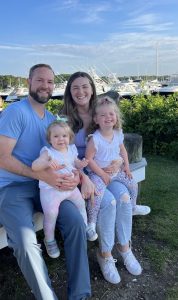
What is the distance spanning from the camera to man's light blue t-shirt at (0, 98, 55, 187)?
331cm

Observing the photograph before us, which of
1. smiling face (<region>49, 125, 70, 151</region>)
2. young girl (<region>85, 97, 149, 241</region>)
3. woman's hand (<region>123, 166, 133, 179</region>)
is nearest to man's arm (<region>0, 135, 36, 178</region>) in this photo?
smiling face (<region>49, 125, 70, 151</region>)

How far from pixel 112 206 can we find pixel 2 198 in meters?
0.96

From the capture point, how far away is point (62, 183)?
3.20 meters

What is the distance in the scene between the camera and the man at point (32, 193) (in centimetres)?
281

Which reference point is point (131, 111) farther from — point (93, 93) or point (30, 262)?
point (30, 262)

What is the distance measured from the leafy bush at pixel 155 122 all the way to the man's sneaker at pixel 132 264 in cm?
446

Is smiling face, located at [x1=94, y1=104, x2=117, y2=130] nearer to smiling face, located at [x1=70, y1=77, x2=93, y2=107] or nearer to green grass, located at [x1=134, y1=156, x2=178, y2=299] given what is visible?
smiling face, located at [x1=70, y1=77, x2=93, y2=107]

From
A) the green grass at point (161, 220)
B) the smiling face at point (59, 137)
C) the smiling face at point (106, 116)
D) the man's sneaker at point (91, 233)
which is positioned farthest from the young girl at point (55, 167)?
the green grass at point (161, 220)

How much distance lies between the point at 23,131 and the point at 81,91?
85 centimetres

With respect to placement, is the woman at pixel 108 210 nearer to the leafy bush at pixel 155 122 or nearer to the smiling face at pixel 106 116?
the smiling face at pixel 106 116

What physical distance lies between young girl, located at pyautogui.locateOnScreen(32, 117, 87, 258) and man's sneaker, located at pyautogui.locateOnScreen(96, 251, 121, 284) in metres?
0.49

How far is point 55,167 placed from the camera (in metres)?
3.25

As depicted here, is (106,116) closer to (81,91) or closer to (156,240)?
(81,91)

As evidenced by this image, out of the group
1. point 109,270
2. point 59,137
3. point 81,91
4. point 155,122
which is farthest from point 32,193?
point 155,122
